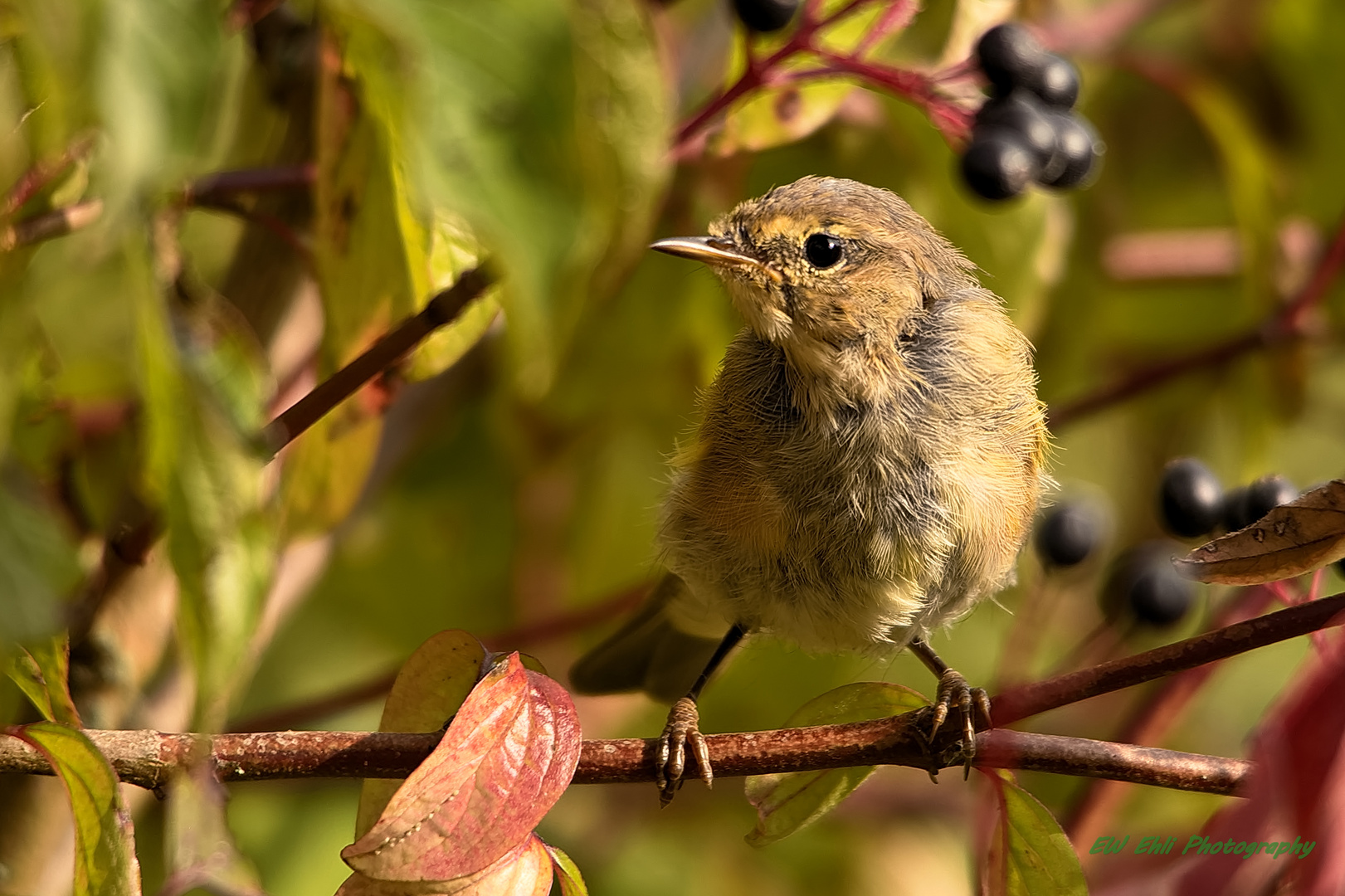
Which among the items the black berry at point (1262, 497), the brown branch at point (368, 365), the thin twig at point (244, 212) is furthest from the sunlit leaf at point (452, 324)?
the black berry at point (1262, 497)

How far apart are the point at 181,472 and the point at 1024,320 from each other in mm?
2044

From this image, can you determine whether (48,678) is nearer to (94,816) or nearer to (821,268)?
(94,816)

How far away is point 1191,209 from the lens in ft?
15.4

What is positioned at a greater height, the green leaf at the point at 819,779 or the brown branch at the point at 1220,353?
the brown branch at the point at 1220,353

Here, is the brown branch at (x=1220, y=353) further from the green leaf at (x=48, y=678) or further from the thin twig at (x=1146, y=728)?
the green leaf at (x=48, y=678)

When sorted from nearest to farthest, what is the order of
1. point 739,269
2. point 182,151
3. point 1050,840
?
point 182,151 < point 1050,840 < point 739,269

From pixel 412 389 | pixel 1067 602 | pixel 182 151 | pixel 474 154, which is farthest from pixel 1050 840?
pixel 1067 602

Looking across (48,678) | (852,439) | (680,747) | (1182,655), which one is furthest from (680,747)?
(48,678)

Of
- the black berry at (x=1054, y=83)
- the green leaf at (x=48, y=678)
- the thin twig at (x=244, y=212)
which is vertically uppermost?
the black berry at (x=1054, y=83)

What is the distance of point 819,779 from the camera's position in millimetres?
2129

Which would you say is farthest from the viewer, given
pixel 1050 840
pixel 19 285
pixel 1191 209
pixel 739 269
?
pixel 1191 209

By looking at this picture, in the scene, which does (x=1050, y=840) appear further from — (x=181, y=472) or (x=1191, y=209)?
(x=1191, y=209)

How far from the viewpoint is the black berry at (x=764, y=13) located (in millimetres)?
2275

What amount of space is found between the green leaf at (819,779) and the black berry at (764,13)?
40.8 inches
